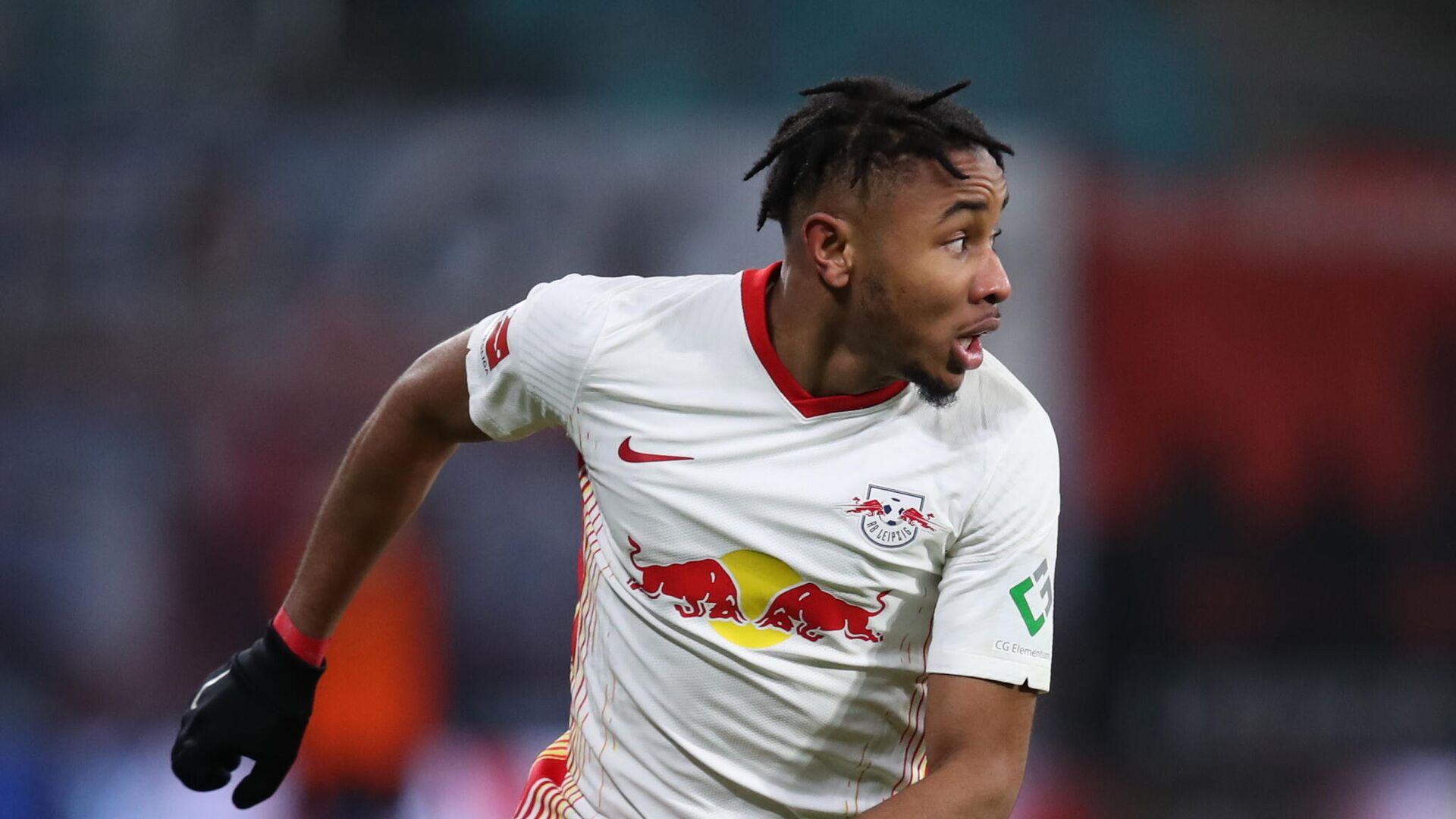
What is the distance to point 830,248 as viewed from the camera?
2.07m

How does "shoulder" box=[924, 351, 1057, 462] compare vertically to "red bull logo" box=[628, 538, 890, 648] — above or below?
above

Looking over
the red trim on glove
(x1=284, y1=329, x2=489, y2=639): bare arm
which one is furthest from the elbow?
the red trim on glove

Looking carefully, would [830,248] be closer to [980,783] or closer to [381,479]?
[980,783]

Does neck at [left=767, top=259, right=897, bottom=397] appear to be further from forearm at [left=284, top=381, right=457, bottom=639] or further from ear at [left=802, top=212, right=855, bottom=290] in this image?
forearm at [left=284, top=381, right=457, bottom=639]

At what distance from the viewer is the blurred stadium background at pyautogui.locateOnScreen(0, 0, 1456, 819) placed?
191 inches

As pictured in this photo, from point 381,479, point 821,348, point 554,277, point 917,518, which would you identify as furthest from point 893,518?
point 554,277

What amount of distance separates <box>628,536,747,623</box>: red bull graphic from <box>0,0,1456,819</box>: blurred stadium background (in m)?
2.64

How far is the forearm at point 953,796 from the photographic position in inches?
73.3

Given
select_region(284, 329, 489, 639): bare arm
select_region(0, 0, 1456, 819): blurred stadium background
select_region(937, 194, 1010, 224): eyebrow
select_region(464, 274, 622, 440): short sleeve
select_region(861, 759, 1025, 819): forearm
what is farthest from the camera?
select_region(0, 0, 1456, 819): blurred stadium background

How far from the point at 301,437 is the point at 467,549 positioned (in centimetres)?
65

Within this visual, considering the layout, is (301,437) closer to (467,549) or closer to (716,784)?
(467,549)

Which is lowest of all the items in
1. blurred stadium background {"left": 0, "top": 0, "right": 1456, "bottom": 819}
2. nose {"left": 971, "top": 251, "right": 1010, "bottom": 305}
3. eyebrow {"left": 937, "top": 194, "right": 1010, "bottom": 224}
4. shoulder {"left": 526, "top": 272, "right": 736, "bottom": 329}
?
blurred stadium background {"left": 0, "top": 0, "right": 1456, "bottom": 819}

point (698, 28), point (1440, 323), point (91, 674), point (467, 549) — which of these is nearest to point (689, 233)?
point (698, 28)

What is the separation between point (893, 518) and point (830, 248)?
1.21ft
